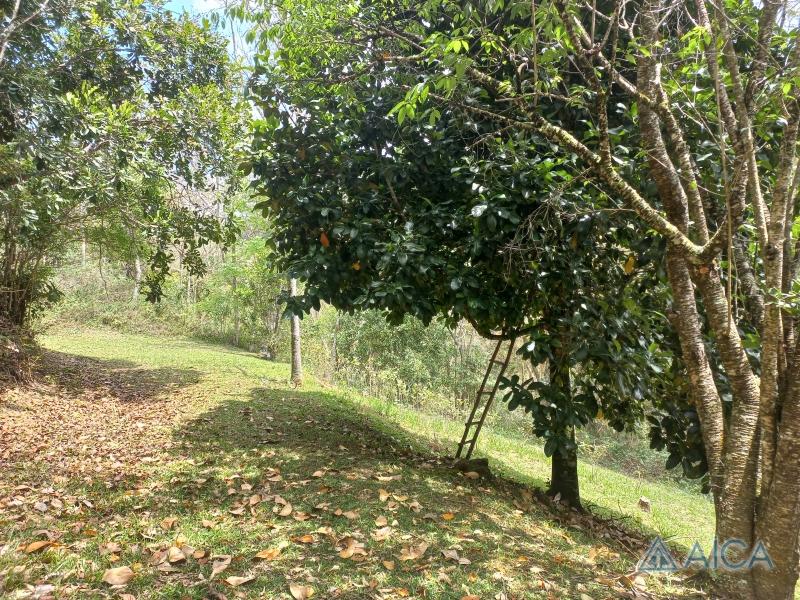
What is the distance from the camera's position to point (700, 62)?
3.64m

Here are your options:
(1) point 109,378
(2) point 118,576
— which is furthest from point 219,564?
→ (1) point 109,378

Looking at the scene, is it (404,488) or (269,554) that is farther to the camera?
(404,488)

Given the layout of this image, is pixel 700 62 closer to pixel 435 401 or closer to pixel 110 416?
pixel 110 416

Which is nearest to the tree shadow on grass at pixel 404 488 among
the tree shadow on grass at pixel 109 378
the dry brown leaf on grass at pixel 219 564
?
the dry brown leaf on grass at pixel 219 564

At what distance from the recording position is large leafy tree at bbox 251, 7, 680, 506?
13.3ft

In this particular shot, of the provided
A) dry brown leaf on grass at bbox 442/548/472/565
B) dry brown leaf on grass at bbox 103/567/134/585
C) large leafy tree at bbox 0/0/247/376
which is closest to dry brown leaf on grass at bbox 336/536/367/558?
dry brown leaf on grass at bbox 442/548/472/565

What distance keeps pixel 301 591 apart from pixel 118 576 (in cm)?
95

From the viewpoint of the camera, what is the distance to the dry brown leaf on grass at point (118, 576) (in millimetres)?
2369

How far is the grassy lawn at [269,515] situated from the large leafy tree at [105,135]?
2.44 meters

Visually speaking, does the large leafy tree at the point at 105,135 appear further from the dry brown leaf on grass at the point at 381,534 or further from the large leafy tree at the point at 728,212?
the dry brown leaf on grass at the point at 381,534

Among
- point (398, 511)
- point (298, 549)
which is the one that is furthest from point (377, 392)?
point (298, 549)

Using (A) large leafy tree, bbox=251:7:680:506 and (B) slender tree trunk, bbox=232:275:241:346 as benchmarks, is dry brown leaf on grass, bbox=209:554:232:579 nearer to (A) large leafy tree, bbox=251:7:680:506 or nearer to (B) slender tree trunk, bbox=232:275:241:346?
(A) large leafy tree, bbox=251:7:680:506

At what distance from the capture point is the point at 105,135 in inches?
232

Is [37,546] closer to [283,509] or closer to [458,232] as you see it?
[283,509]
